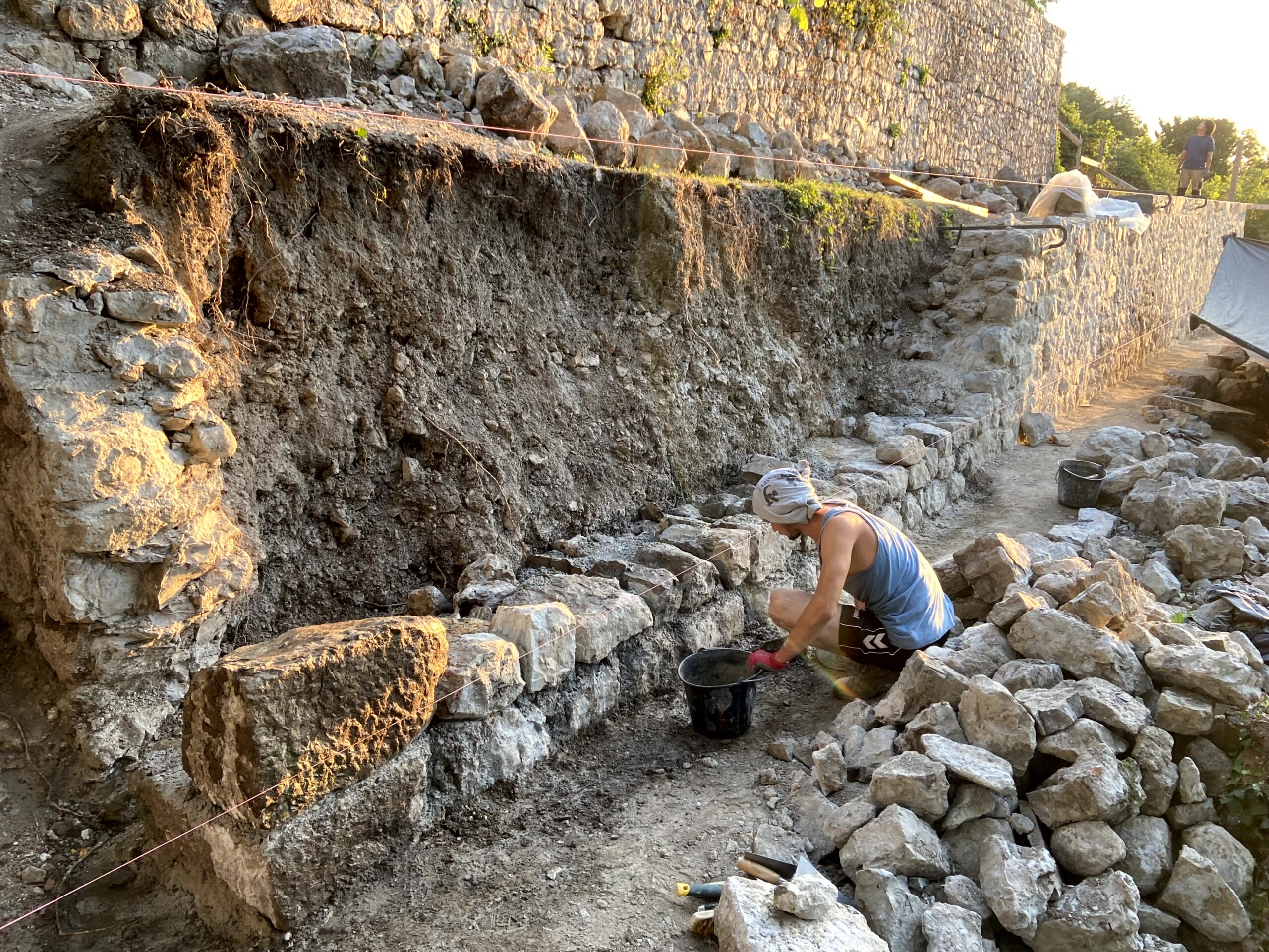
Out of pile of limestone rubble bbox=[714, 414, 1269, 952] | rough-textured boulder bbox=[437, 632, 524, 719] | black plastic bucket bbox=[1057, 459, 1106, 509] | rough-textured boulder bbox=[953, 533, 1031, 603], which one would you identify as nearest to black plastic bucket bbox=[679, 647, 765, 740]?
pile of limestone rubble bbox=[714, 414, 1269, 952]

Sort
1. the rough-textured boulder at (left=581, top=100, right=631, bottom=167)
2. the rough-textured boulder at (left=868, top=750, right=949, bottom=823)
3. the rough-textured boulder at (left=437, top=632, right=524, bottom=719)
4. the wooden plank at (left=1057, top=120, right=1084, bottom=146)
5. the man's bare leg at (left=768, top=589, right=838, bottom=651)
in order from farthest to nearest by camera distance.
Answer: the wooden plank at (left=1057, top=120, right=1084, bottom=146)
the rough-textured boulder at (left=581, top=100, right=631, bottom=167)
the man's bare leg at (left=768, top=589, right=838, bottom=651)
the rough-textured boulder at (left=437, top=632, right=524, bottom=719)
the rough-textured boulder at (left=868, top=750, right=949, bottom=823)

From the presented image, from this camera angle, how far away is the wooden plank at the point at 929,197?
991 cm

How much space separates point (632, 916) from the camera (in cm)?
259

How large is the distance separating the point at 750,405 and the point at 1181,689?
3.32 m

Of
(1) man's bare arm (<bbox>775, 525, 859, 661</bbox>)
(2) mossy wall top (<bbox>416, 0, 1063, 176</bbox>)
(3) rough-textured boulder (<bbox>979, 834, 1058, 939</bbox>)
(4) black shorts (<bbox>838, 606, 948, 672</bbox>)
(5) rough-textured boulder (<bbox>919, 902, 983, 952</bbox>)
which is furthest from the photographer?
(2) mossy wall top (<bbox>416, 0, 1063, 176</bbox>)

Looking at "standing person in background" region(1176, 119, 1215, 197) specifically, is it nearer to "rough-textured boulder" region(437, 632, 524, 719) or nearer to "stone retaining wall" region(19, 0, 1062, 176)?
"stone retaining wall" region(19, 0, 1062, 176)

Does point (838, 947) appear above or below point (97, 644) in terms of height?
below

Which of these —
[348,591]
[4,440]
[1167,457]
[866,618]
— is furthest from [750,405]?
[4,440]

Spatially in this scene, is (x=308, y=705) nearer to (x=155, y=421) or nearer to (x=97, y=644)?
(x=97, y=644)

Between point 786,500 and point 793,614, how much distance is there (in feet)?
2.51

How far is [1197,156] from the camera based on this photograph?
15344 mm

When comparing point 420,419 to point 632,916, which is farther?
point 420,419

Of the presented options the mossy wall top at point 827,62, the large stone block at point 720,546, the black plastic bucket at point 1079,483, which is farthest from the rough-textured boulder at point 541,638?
the black plastic bucket at point 1079,483

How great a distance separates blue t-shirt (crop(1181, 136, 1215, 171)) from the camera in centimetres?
1534
